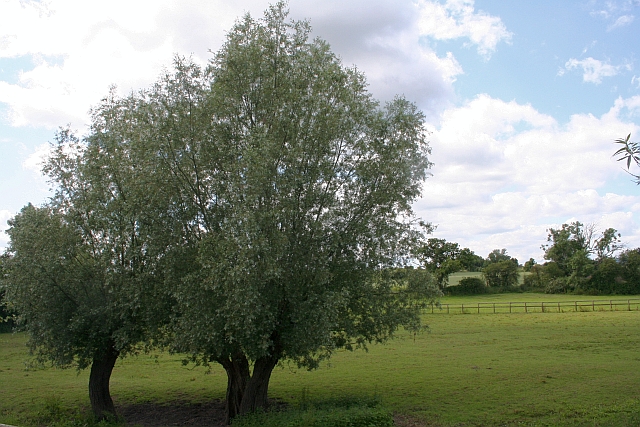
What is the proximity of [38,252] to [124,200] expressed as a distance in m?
3.42

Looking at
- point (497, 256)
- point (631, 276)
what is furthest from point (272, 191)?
point (497, 256)

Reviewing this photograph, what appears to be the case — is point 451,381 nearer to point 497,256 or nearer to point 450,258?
point 450,258

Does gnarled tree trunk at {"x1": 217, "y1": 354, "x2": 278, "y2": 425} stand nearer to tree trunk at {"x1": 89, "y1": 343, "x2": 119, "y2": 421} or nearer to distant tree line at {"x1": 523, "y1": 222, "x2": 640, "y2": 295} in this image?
tree trunk at {"x1": 89, "y1": 343, "x2": 119, "y2": 421}

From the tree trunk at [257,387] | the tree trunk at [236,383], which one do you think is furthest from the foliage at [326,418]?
the tree trunk at [236,383]

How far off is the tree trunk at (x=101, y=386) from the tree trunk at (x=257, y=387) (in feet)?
17.5

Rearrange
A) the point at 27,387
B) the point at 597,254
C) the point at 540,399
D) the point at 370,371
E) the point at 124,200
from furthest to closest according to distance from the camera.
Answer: the point at 597,254 < the point at 370,371 < the point at 27,387 < the point at 540,399 < the point at 124,200

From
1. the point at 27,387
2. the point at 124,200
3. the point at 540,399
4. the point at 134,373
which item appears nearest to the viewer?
the point at 124,200

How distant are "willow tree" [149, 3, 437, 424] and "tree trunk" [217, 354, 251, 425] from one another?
1.50 ft

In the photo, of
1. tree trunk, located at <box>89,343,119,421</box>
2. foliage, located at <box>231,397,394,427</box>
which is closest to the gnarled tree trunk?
foliage, located at <box>231,397,394,427</box>

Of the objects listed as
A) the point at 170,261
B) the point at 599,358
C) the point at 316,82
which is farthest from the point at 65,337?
the point at 599,358

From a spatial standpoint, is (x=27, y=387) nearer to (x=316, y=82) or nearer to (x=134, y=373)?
(x=134, y=373)

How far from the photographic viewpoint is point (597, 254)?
110 meters

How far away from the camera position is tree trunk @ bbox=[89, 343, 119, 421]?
18.1 meters

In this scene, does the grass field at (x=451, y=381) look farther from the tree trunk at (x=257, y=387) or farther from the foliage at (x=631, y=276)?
the foliage at (x=631, y=276)
